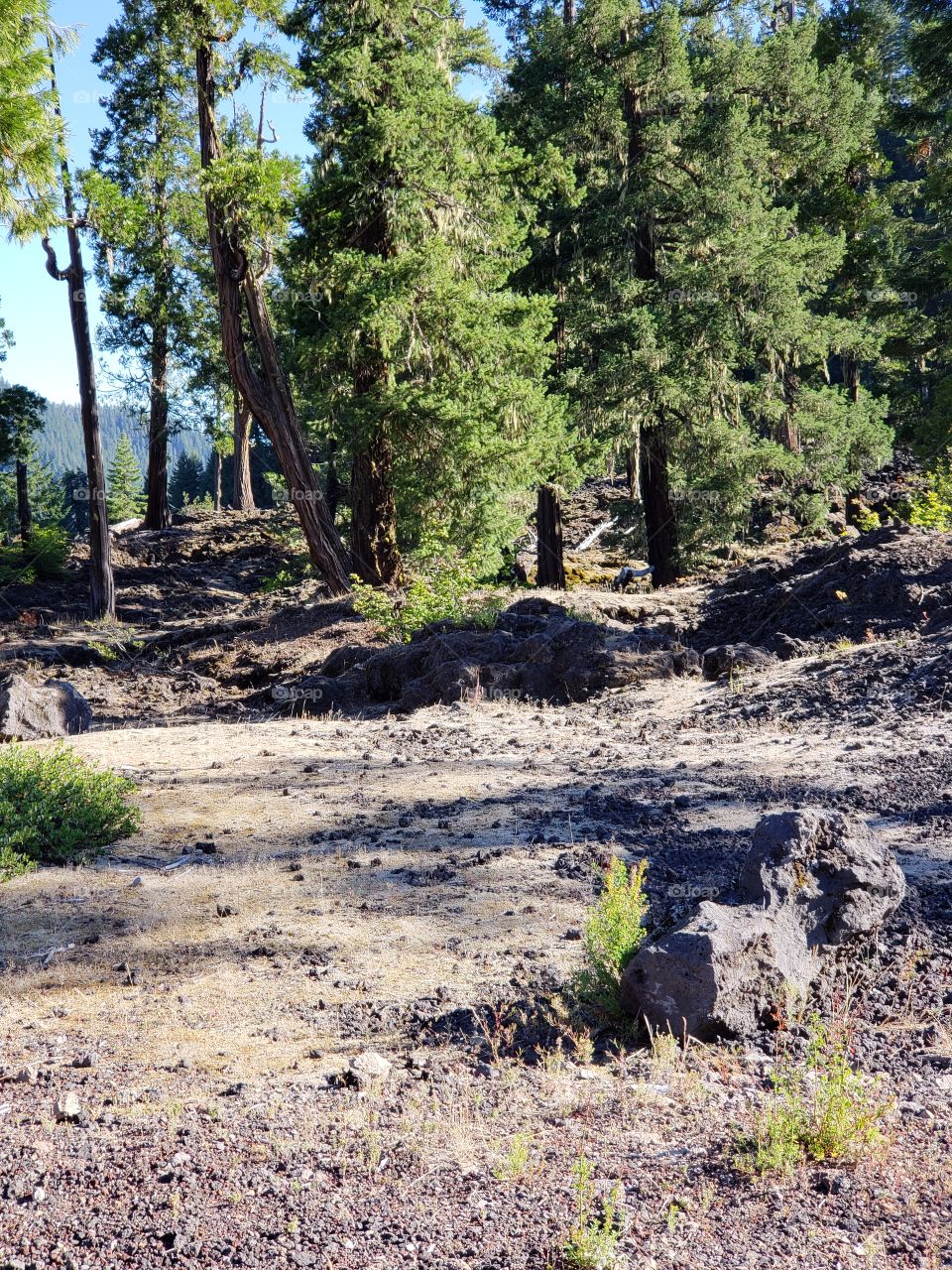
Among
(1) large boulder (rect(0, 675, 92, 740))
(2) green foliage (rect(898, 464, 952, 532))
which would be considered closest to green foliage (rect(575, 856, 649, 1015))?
(1) large boulder (rect(0, 675, 92, 740))

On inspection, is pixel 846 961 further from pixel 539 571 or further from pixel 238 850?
pixel 539 571

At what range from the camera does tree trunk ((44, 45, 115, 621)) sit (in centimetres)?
1788

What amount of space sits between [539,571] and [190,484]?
6135 centimetres

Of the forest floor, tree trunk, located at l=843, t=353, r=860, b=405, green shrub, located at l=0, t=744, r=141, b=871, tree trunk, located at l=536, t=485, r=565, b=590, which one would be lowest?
the forest floor

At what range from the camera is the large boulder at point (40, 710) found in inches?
387

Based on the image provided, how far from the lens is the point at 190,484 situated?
249 ft

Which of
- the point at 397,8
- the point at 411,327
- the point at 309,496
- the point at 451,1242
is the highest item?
the point at 397,8

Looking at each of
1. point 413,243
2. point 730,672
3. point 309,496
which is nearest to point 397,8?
point 413,243

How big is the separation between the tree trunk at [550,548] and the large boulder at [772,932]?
15.1m

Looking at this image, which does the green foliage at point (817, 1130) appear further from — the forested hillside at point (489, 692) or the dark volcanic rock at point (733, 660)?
the dark volcanic rock at point (733, 660)

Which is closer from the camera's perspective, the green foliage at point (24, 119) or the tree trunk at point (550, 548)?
the green foliage at point (24, 119)

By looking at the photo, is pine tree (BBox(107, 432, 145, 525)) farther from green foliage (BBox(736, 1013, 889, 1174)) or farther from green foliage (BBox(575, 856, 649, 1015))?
green foliage (BBox(736, 1013, 889, 1174))

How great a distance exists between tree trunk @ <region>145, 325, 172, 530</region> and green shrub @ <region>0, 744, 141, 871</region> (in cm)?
2036

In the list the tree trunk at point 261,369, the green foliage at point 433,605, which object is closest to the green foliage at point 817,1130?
the green foliage at point 433,605
